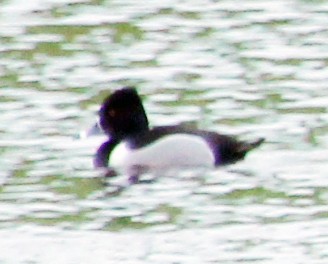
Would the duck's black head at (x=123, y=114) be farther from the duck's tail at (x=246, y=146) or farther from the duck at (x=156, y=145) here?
the duck's tail at (x=246, y=146)

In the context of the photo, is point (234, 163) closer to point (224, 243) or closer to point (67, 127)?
point (67, 127)

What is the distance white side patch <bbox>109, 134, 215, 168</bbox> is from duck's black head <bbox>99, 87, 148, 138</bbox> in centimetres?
29

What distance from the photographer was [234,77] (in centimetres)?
1531

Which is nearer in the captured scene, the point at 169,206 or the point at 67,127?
the point at 169,206

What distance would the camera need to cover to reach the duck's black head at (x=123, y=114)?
1366 cm

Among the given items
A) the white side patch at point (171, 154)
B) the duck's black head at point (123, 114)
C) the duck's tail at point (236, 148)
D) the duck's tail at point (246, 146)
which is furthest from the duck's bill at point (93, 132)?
the duck's tail at point (246, 146)

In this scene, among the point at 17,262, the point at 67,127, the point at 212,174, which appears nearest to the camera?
the point at 17,262

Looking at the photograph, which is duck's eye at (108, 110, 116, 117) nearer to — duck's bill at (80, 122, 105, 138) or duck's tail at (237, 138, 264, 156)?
duck's bill at (80, 122, 105, 138)

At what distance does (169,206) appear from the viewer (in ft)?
38.9

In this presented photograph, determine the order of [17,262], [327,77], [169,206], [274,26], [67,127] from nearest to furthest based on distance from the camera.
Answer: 1. [17,262]
2. [169,206]
3. [67,127]
4. [327,77]
5. [274,26]

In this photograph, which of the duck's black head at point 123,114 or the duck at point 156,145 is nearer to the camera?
the duck at point 156,145

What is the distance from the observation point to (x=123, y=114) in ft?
45.2

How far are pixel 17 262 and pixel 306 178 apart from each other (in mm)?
2671

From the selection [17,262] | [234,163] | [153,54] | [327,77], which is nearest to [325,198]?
[234,163]
